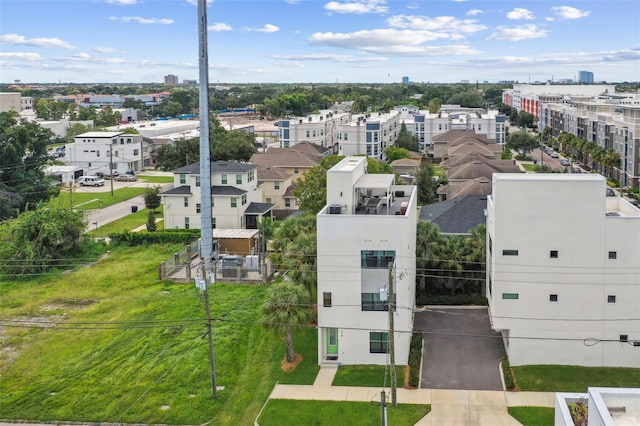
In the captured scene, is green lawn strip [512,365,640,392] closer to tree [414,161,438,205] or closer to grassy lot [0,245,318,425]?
grassy lot [0,245,318,425]

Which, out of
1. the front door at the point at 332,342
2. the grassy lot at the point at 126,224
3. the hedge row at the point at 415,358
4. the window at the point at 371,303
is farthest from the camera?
the grassy lot at the point at 126,224

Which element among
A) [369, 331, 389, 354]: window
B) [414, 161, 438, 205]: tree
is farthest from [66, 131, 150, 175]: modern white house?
[369, 331, 389, 354]: window

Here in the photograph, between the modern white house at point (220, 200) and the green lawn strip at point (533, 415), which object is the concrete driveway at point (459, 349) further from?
the modern white house at point (220, 200)

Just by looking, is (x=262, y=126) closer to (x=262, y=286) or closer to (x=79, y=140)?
(x=79, y=140)

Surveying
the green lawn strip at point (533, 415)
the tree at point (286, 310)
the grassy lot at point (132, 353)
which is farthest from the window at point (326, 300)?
the green lawn strip at point (533, 415)

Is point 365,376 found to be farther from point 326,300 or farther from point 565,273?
point 565,273

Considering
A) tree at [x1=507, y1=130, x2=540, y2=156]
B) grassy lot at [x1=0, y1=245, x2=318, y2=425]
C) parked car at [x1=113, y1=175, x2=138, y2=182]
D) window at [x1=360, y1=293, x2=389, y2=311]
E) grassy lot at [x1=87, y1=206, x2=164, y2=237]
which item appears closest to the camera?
grassy lot at [x1=0, y1=245, x2=318, y2=425]
